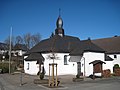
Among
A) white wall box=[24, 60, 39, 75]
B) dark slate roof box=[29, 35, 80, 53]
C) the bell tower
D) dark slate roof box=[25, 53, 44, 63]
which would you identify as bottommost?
white wall box=[24, 60, 39, 75]

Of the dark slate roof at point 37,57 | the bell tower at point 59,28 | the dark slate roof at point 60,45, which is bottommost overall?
the dark slate roof at point 37,57

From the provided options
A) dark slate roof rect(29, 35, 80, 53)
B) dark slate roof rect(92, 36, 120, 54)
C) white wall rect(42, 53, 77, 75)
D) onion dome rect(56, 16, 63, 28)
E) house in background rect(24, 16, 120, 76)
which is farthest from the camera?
onion dome rect(56, 16, 63, 28)

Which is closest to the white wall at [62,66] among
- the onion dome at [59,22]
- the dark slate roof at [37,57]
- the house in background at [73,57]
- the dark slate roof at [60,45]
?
the house in background at [73,57]

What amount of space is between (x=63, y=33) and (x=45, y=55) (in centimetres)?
1014

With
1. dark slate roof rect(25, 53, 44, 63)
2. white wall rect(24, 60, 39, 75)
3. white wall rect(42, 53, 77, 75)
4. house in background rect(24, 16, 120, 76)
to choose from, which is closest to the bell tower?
house in background rect(24, 16, 120, 76)

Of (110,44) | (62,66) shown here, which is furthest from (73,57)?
(110,44)

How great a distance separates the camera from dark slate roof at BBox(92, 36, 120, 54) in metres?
49.7

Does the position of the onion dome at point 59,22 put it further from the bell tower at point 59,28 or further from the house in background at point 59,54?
the house in background at point 59,54

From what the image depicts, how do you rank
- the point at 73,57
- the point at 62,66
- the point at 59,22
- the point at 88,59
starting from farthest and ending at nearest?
the point at 59,22, the point at 73,57, the point at 62,66, the point at 88,59

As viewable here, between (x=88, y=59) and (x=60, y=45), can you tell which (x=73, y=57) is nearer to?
(x=60, y=45)

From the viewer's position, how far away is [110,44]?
53.4 meters

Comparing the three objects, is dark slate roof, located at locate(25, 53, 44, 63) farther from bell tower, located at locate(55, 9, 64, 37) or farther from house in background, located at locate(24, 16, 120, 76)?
bell tower, located at locate(55, 9, 64, 37)

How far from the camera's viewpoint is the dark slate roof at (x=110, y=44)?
163ft

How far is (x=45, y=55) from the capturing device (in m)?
41.6
